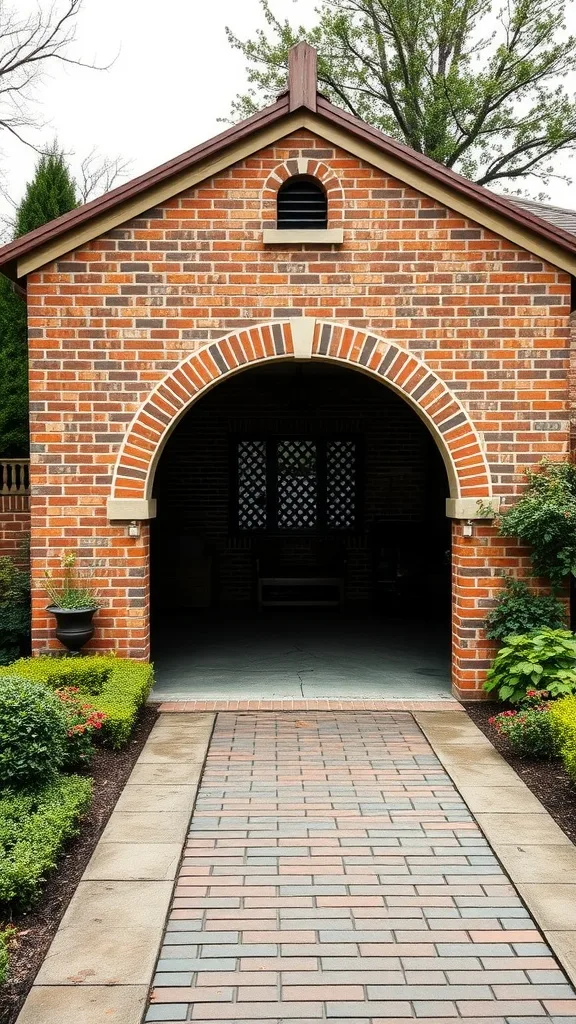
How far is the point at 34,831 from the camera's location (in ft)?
13.8

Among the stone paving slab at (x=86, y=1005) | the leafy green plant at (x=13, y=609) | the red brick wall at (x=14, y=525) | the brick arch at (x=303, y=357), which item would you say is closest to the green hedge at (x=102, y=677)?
the leafy green plant at (x=13, y=609)

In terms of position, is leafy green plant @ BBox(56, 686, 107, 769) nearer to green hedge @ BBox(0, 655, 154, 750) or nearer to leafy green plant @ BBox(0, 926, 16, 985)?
green hedge @ BBox(0, 655, 154, 750)

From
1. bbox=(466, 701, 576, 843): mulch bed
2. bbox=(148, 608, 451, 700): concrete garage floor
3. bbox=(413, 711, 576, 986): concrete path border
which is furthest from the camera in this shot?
bbox=(148, 608, 451, 700): concrete garage floor

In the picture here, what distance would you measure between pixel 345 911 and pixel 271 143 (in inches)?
237

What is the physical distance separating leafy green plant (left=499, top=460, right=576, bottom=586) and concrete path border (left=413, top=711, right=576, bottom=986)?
5.06ft

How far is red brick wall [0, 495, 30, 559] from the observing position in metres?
8.72

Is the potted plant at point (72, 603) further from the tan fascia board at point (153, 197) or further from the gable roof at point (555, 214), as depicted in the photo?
the gable roof at point (555, 214)

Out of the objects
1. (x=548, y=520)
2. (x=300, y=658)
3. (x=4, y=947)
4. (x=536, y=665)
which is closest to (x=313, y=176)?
(x=548, y=520)

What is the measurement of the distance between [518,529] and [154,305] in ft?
11.9

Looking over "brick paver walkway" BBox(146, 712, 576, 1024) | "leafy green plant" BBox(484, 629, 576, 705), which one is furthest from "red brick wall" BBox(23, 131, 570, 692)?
"brick paver walkway" BBox(146, 712, 576, 1024)

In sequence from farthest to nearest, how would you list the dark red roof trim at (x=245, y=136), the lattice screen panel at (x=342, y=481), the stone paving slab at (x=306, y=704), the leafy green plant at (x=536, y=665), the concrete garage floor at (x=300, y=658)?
the lattice screen panel at (x=342, y=481), the concrete garage floor at (x=300, y=658), the stone paving slab at (x=306, y=704), the dark red roof trim at (x=245, y=136), the leafy green plant at (x=536, y=665)

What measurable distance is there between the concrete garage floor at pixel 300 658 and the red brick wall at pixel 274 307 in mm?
1532

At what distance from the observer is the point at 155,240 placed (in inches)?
285

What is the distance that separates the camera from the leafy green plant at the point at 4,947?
3057mm
